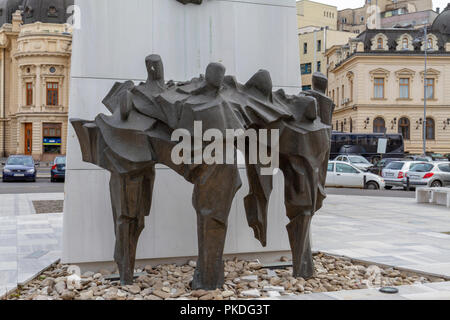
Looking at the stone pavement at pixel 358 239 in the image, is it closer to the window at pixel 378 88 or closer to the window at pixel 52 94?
the window at pixel 378 88

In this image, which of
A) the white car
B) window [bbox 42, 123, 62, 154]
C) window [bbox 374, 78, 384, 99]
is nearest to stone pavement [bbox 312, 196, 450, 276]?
the white car

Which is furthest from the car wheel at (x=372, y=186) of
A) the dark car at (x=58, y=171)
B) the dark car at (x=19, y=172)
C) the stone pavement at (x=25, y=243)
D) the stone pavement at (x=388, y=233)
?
the dark car at (x=19, y=172)

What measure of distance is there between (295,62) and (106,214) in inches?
137

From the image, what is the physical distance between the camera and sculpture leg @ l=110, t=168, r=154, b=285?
559 centimetres

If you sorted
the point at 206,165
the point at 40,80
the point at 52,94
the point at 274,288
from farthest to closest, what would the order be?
the point at 52,94
the point at 40,80
the point at 274,288
the point at 206,165

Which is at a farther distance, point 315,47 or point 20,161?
point 315,47

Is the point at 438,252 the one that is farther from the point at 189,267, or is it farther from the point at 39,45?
the point at 39,45

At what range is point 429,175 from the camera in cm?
2309

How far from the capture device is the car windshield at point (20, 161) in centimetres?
2714

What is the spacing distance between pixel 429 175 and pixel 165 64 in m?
18.6

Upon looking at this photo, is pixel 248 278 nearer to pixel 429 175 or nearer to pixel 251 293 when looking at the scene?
pixel 251 293

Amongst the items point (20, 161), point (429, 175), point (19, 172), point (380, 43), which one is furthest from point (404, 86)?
point (19, 172)

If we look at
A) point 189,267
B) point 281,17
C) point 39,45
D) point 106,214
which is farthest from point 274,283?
point 39,45

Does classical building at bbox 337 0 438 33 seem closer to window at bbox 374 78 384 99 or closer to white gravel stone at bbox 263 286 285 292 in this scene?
window at bbox 374 78 384 99
